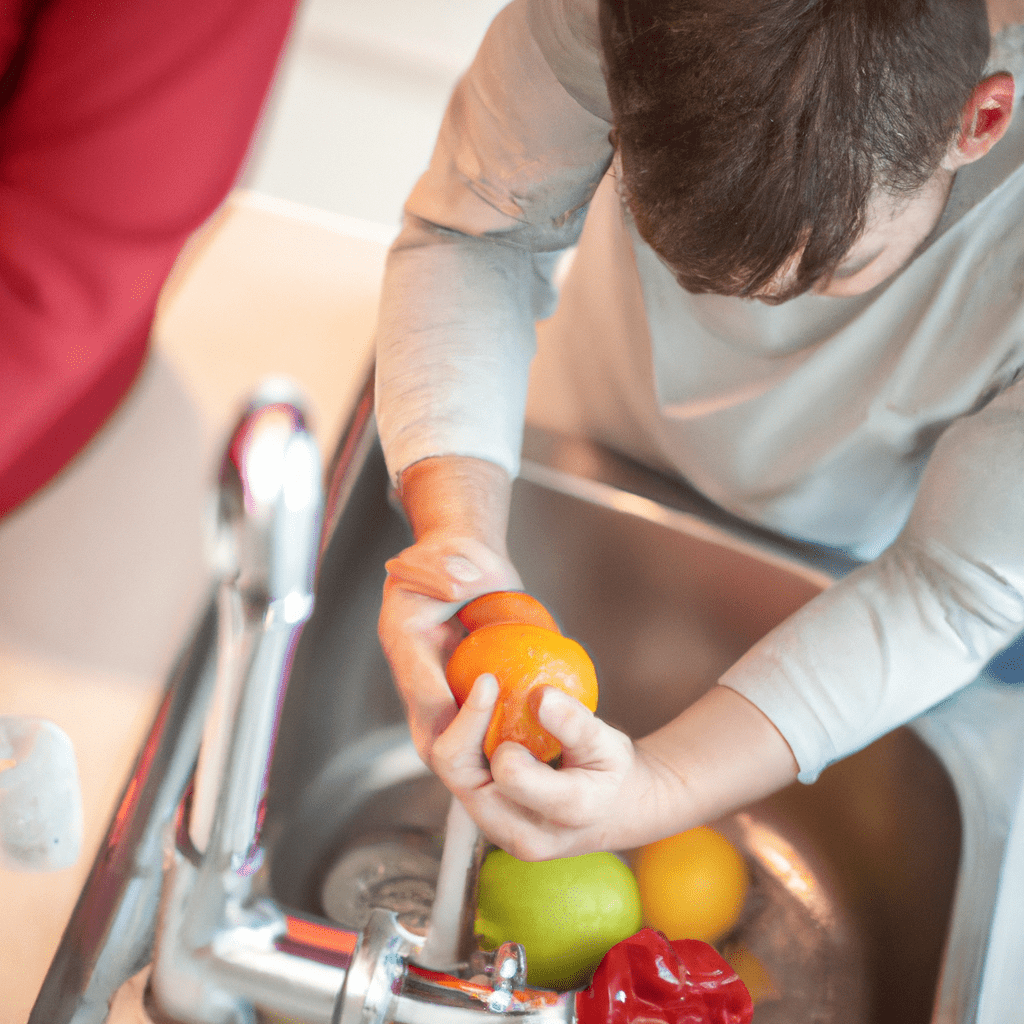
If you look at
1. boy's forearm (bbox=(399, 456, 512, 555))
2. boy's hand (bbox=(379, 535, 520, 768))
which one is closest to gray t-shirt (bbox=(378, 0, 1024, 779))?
boy's forearm (bbox=(399, 456, 512, 555))

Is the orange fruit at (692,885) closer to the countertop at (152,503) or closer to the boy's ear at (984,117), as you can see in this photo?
the countertop at (152,503)

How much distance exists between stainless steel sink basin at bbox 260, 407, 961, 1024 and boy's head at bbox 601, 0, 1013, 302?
0.40 metres

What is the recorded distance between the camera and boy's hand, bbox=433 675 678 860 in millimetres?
534

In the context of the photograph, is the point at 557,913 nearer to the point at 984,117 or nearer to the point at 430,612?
the point at 430,612

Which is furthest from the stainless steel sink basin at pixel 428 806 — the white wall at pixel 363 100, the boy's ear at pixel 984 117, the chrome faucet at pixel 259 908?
the white wall at pixel 363 100

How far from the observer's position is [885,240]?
1.96 feet

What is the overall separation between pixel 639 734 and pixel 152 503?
1.76 feet

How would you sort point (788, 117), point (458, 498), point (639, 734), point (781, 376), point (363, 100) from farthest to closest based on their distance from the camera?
point (363, 100) → point (639, 734) → point (781, 376) → point (458, 498) → point (788, 117)

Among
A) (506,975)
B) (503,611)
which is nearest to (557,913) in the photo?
(506,975)

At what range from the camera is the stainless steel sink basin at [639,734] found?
76 centimetres

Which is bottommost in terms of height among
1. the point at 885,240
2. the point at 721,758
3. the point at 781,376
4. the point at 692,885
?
the point at 692,885

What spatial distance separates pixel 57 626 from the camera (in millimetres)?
772

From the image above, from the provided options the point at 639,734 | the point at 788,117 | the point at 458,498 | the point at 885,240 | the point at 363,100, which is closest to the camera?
the point at 788,117

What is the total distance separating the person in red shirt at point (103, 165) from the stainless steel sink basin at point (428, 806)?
0.29 metres
